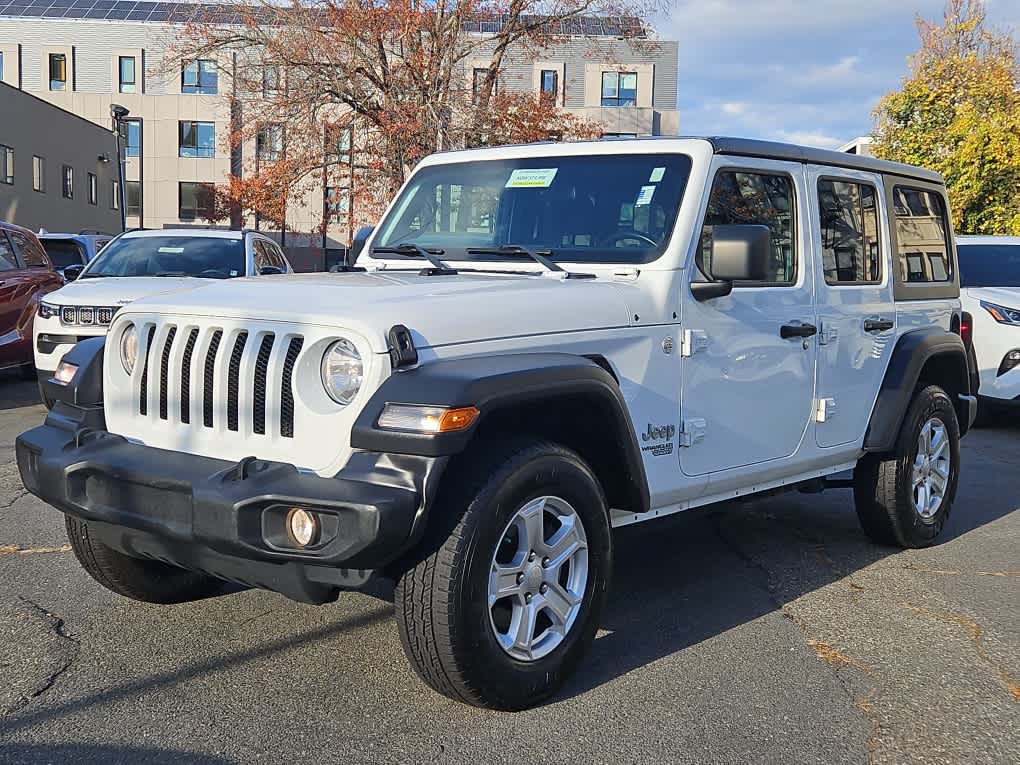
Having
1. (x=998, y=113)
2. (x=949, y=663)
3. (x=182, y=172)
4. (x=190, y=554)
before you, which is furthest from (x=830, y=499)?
(x=182, y=172)

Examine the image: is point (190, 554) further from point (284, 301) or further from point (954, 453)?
point (954, 453)

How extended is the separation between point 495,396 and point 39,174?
41997 millimetres

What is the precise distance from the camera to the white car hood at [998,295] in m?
10.5

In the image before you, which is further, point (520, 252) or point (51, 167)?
point (51, 167)

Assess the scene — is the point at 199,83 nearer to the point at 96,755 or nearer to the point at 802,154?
the point at 802,154

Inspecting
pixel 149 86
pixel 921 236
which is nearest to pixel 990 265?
pixel 921 236

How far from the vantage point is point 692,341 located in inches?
173

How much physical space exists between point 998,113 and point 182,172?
38189 millimetres

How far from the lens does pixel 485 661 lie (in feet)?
11.5

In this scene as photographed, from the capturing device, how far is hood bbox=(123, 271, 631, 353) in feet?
11.5

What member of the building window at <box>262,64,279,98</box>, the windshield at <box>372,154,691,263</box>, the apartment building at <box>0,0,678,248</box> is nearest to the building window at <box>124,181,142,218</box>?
the apartment building at <box>0,0,678,248</box>

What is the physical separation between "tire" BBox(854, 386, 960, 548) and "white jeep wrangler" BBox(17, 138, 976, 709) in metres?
0.23

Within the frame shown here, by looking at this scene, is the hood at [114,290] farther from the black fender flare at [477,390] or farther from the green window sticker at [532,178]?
the black fender flare at [477,390]

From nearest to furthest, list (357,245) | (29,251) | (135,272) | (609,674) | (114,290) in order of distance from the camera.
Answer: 1. (609,674)
2. (357,245)
3. (114,290)
4. (135,272)
5. (29,251)
